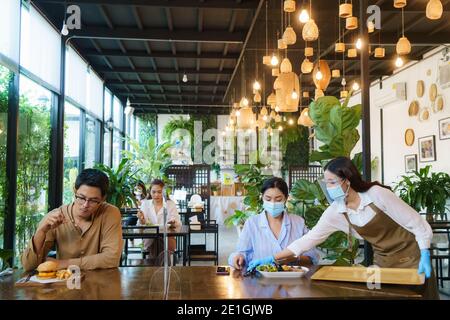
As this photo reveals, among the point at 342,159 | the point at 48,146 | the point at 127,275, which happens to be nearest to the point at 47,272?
the point at 127,275

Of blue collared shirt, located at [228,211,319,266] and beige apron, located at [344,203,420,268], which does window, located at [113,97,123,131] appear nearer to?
blue collared shirt, located at [228,211,319,266]

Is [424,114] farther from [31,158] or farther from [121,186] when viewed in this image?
[31,158]

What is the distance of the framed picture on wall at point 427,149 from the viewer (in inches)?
326

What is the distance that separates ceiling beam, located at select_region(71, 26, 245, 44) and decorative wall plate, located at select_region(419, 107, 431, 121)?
406 cm

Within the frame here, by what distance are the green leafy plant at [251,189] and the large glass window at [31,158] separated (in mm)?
2977

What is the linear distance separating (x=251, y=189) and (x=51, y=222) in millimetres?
4276

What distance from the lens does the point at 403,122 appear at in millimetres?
9570

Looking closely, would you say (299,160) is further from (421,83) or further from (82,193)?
(82,193)

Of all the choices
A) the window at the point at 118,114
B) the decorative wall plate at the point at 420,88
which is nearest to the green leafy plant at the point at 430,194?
the decorative wall plate at the point at 420,88

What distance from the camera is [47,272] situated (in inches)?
82.8
